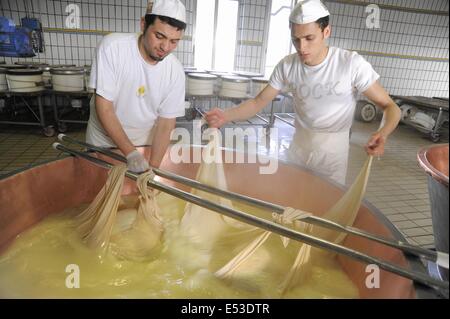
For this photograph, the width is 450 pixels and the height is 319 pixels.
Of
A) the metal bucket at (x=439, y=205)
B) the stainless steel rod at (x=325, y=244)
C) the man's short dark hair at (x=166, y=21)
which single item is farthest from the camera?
the man's short dark hair at (x=166, y=21)

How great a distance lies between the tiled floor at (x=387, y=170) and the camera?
10.8 ft

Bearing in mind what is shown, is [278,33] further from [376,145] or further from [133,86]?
[376,145]

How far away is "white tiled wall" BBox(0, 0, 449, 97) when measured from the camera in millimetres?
5867

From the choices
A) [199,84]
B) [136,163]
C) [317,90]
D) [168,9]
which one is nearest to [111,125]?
[136,163]

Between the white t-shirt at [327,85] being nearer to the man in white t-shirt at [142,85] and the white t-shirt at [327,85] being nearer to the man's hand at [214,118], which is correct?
the man's hand at [214,118]

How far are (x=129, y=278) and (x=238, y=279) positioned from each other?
0.56 meters

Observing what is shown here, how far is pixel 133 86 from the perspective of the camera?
77.8 inches

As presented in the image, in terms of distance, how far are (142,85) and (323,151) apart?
1270 mm

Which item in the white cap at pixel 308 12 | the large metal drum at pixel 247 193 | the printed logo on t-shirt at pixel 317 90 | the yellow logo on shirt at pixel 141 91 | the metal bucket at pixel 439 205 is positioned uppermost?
the white cap at pixel 308 12

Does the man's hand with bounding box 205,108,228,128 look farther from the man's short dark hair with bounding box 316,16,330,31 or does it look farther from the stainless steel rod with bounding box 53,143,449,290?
the man's short dark hair with bounding box 316,16,330,31

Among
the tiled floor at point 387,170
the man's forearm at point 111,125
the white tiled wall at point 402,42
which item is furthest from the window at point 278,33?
the man's forearm at point 111,125

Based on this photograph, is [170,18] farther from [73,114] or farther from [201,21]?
[201,21]

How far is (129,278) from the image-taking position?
5.20 ft

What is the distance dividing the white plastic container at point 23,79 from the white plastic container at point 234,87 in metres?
2.94
